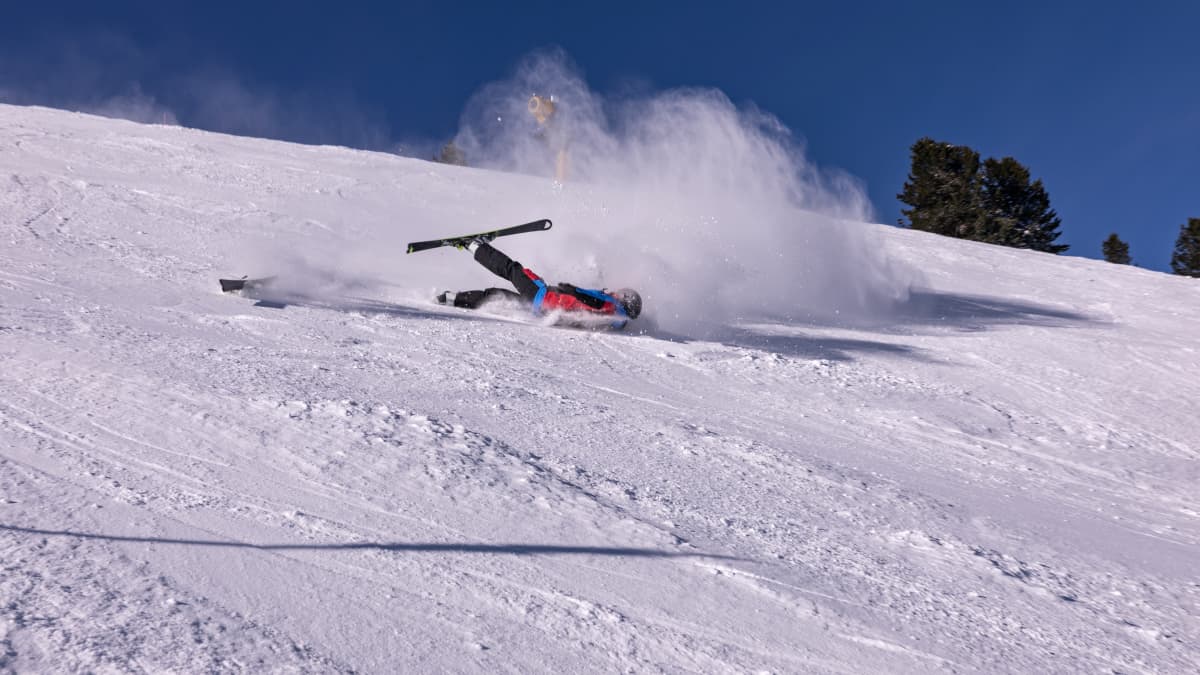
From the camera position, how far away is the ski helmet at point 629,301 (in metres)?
11.2

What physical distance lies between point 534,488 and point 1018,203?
141 ft

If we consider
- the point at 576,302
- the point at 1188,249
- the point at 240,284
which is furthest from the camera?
the point at 1188,249

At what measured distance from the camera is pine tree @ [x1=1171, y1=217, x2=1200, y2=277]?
39.2 meters

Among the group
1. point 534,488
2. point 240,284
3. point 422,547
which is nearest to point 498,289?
point 240,284

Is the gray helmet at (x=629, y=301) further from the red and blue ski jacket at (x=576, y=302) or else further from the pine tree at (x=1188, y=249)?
the pine tree at (x=1188, y=249)

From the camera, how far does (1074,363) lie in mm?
12320

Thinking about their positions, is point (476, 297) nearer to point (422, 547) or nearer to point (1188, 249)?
point (422, 547)

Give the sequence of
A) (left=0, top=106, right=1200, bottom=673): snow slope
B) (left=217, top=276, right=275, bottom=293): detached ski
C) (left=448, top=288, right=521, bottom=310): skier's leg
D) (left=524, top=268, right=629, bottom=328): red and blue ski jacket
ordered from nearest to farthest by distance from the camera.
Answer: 1. (left=0, top=106, right=1200, bottom=673): snow slope
2. (left=217, top=276, right=275, bottom=293): detached ski
3. (left=524, top=268, right=629, bottom=328): red and blue ski jacket
4. (left=448, top=288, right=521, bottom=310): skier's leg

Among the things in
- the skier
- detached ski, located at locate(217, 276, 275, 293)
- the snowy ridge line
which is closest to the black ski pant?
the skier

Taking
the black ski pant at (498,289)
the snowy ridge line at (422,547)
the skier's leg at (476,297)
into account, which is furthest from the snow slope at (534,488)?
the black ski pant at (498,289)

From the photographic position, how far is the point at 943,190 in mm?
44094

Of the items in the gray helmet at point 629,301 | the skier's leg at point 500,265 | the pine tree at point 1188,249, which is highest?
the pine tree at point 1188,249

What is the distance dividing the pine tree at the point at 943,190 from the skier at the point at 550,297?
113ft

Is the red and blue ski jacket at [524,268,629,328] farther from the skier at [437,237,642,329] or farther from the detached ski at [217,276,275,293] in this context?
the detached ski at [217,276,275,293]
